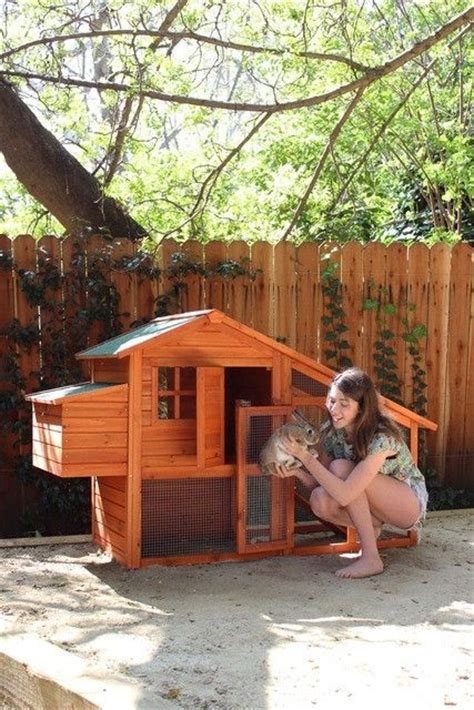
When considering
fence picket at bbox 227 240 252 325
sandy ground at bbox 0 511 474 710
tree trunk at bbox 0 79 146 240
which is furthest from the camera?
tree trunk at bbox 0 79 146 240

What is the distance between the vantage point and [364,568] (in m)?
5.02

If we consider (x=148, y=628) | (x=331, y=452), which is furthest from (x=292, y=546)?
(x=148, y=628)

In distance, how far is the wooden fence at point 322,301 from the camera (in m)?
6.54

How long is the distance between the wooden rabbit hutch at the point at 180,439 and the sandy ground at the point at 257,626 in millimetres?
173

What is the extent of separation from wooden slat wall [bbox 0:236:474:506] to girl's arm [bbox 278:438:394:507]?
6.93ft

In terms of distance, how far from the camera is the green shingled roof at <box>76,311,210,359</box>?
16.7 feet

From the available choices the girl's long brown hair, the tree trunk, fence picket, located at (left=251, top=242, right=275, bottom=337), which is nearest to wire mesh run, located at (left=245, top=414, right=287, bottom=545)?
the girl's long brown hair

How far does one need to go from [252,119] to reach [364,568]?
3.95 meters

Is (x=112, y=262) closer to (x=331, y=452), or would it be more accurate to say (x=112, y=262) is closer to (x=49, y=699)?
(x=331, y=452)

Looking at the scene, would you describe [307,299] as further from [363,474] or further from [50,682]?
[50,682]

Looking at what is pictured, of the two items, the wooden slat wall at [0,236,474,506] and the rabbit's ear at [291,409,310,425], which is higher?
the wooden slat wall at [0,236,474,506]

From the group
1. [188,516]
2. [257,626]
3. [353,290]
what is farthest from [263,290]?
[257,626]

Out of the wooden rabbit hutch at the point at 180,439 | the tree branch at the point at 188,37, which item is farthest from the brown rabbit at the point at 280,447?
the tree branch at the point at 188,37

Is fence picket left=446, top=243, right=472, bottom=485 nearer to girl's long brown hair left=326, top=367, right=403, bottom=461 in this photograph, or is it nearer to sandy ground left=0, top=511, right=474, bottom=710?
sandy ground left=0, top=511, right=474, bottom=710
